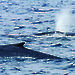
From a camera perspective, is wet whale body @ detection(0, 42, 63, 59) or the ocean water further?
wet whale body @ detection(0, 42, 63, 59)

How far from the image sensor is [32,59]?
24.6 metres

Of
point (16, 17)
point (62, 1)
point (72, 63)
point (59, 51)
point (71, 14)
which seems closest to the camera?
point (72, 63)

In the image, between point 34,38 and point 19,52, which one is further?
point 34,38

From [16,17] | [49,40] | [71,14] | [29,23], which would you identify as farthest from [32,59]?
[71,14]

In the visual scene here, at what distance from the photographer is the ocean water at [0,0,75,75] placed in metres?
23.0

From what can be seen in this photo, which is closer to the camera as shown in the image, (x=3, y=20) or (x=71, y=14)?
(x=3, y=20)

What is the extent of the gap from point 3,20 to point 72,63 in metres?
21.2

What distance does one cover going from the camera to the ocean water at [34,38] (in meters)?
23.0

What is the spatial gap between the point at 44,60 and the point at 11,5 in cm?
3681

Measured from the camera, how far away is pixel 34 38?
32375 millimetres

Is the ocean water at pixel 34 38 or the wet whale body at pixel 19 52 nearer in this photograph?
the ocean water at pixel 34 38

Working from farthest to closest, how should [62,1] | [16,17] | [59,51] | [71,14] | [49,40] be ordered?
1. [62,1]
2. [71,14]
3. [16,17]
4. [49,40]
5. [59,51]

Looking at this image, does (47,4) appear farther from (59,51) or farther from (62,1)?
(59,51)

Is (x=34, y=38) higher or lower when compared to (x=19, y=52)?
lower
